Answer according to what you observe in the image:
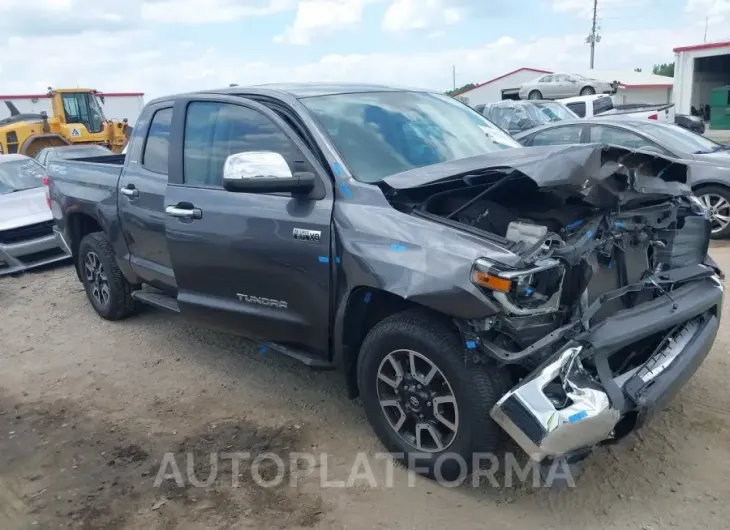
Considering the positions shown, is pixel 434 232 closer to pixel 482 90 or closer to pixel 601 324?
pixel 601 324

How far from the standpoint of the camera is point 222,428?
4.11m

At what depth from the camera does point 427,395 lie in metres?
3.26

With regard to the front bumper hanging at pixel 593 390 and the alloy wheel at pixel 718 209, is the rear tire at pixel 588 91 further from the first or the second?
the front bumper hanging at pixel 593 390

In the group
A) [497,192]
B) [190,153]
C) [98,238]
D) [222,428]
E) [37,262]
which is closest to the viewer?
[497,192]

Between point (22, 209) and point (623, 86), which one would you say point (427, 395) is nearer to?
point (22, 209)

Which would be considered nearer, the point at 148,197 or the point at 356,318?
the point at 356,318

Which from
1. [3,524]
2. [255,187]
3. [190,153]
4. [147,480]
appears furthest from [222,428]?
[190,153]

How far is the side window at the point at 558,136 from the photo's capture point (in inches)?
370

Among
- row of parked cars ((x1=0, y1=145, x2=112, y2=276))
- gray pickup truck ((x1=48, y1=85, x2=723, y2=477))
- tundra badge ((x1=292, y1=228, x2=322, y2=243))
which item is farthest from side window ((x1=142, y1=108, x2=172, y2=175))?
row of parked cars ((x1=0, y1=145, x2=112, y2=276))

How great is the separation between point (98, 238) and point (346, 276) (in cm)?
338

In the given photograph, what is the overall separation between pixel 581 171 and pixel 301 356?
1.87 metres

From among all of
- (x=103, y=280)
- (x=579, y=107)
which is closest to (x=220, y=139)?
(x=103, y=280)

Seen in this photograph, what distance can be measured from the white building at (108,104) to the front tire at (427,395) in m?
28.4

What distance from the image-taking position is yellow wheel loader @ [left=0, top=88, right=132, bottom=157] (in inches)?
702
